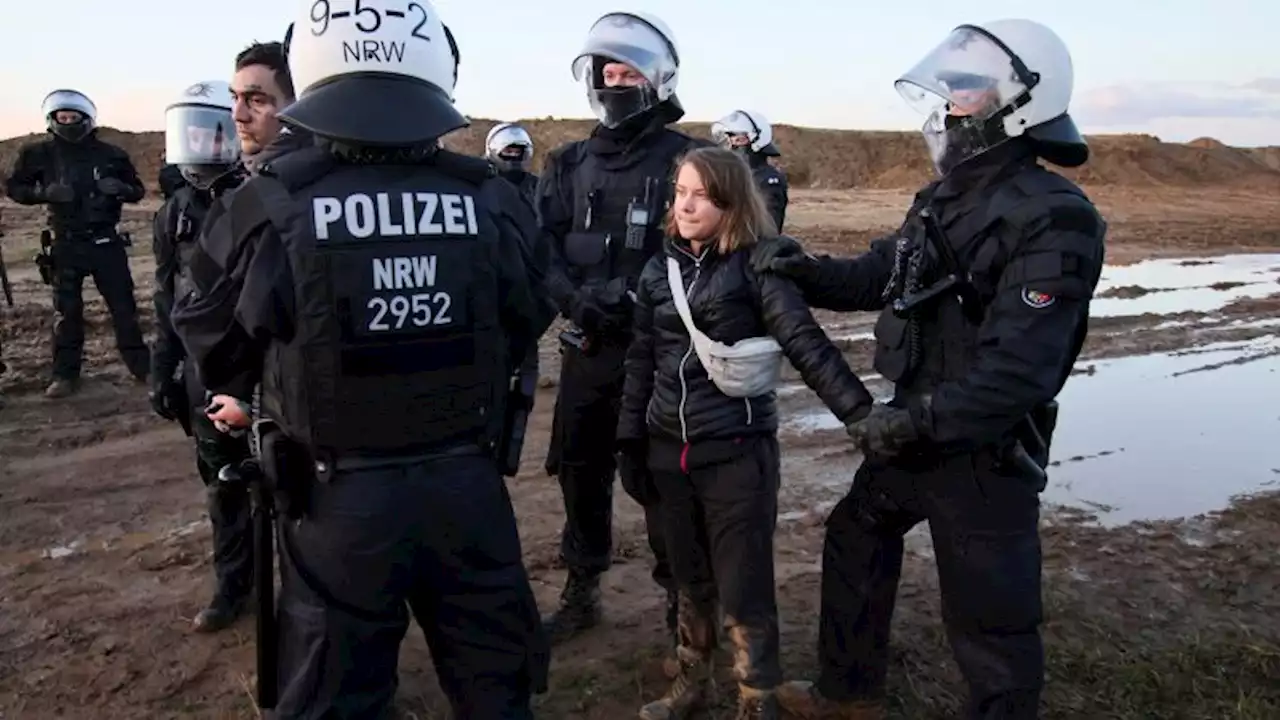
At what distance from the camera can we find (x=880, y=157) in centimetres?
4788

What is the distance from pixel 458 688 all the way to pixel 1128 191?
132ft

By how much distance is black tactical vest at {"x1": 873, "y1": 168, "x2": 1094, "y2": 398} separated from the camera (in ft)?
10.1

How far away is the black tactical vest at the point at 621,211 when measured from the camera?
4.39m

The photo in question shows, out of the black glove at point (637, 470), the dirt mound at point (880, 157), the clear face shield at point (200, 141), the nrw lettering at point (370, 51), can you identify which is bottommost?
the black glove at point (637, 470)

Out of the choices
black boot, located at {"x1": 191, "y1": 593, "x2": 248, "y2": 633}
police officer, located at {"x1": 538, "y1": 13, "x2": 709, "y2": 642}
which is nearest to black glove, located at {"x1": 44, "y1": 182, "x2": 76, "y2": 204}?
black boot, located at {"x1": 191, "y1": 593, "x2": 248, "y2": 633}

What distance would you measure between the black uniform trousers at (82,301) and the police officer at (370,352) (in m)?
6.84

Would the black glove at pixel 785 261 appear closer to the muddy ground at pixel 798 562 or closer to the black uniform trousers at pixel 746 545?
the black uniform trousers at pixel 746 545

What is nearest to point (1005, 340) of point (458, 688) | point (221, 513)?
point (458, 688)

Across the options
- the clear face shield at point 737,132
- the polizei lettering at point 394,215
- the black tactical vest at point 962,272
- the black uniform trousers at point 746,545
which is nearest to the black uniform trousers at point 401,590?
the polizei lettering at point 394,215

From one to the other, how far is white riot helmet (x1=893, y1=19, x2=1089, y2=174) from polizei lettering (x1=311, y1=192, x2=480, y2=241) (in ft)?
5.27

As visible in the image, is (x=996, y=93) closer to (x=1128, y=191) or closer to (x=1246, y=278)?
(x=1246, y=278)

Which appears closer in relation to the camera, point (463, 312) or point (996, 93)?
point (463, 312)

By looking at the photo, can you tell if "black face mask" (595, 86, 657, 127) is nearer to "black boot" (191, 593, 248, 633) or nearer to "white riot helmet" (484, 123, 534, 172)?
"black boot" (191, 593, 248, 633)

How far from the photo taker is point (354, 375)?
2.54m
